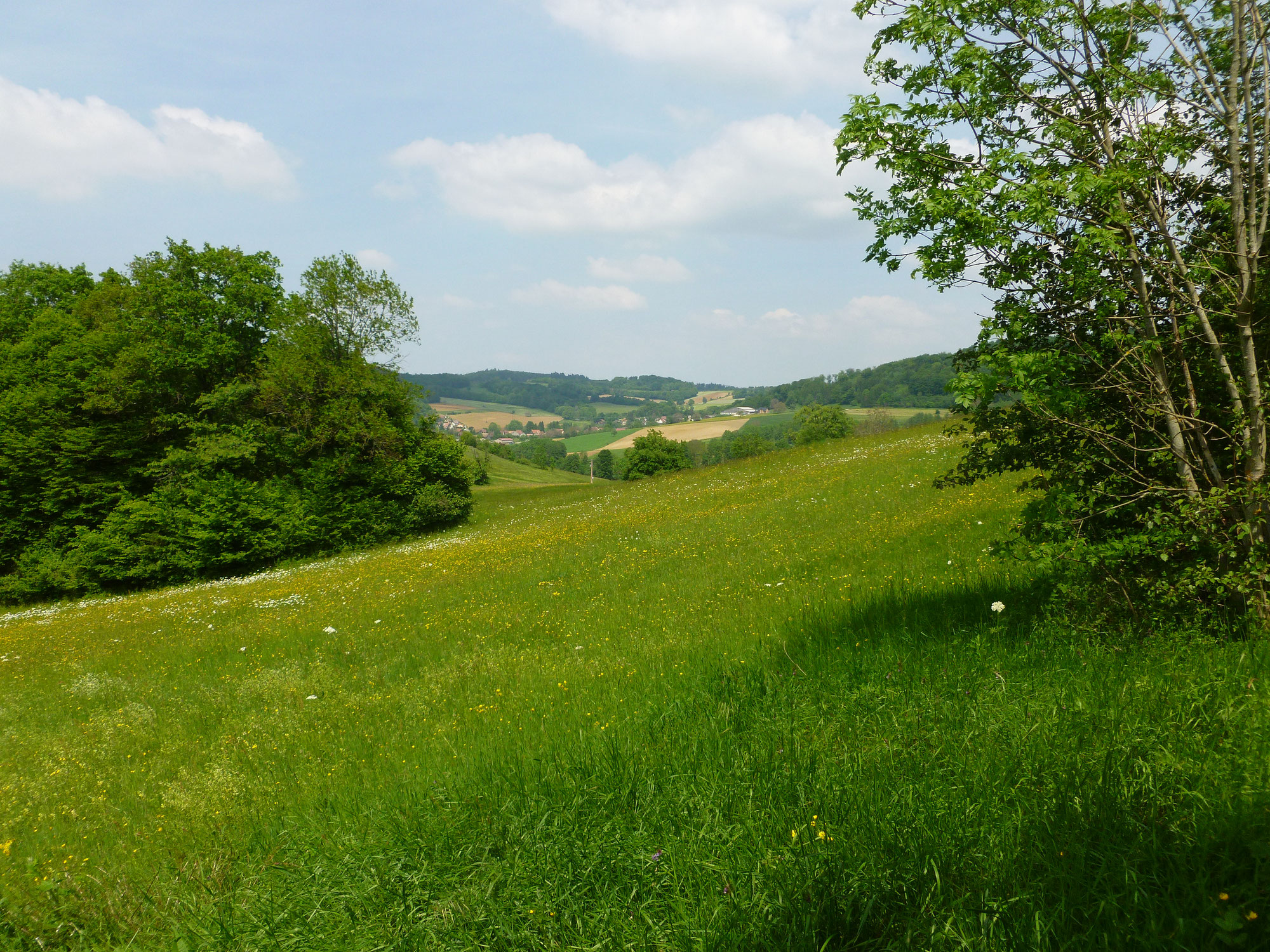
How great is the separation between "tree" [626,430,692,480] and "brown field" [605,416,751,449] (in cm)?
2740

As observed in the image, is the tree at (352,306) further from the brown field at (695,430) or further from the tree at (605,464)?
the tree at (605,464)

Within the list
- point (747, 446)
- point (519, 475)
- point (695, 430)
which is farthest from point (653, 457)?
point (695, 430)

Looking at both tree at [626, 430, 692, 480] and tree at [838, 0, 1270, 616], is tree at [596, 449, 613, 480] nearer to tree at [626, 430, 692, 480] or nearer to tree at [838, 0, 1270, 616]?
tree at [626, 430, 692, 480]

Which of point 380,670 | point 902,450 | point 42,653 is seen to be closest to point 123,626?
point 42,653

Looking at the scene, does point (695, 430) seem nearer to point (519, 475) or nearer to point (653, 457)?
point (519, 475)

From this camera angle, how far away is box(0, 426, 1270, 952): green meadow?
9.41 feet

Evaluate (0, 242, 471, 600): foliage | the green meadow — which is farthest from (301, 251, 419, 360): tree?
the green meadow

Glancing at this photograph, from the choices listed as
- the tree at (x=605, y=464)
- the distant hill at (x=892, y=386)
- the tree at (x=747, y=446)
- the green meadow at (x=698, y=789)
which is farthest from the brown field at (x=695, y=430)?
the green meadow at (x=698, y=789)

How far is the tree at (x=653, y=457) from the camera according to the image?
327 feet

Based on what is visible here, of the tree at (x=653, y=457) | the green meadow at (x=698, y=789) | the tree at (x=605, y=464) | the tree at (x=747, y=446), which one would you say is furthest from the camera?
the tree at (x=605, y=464)

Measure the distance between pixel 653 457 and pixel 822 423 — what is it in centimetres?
4106

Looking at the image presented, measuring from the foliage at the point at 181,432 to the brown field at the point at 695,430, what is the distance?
95251mm

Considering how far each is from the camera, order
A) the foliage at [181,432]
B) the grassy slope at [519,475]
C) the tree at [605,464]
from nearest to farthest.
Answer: the foliage at [181,432]
the grassy slope at [519,475]
the tree at [605,464]

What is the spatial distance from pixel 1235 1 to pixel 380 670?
12.0 metres
